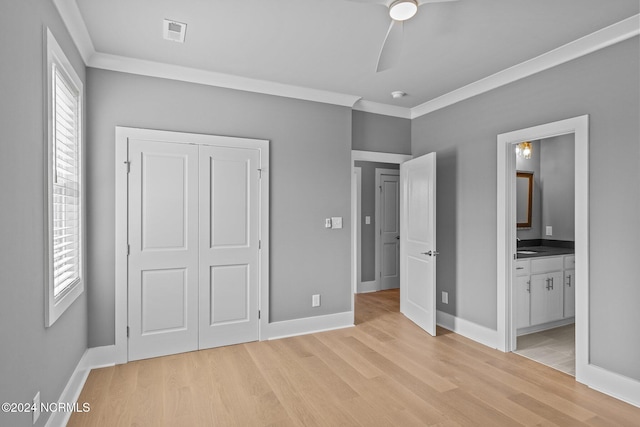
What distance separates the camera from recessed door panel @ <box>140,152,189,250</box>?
320 centimetres

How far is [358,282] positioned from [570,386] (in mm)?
3513

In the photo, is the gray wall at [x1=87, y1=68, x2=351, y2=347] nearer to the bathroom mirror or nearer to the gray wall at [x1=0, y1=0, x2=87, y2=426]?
the gray wall at [x1=0, y1=0, x2=87, y2=426]

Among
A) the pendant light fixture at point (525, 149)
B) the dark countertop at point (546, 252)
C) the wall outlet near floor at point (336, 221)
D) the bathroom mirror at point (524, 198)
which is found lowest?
the dark countertop at point (546, 252)

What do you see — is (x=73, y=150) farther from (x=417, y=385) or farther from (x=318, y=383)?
(x=417, y=385)

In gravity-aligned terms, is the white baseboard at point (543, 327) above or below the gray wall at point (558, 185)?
below

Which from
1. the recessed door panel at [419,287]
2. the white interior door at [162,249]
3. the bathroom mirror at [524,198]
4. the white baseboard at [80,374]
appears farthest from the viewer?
the bathroom mirror at [524,198]

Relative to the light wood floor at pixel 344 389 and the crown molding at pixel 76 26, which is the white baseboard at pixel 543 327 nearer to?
the light wood floor at pixel 344 389

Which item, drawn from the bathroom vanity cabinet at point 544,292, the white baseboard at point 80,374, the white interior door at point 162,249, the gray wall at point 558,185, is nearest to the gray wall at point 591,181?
the bathroom vanity cabinet at point 544,292

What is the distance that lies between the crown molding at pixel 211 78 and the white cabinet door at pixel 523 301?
8.76 ft

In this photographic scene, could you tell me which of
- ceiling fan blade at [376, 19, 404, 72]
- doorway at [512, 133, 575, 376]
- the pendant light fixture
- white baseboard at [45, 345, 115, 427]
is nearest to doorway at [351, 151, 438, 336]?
doorway at [512, 133, 575, 376]

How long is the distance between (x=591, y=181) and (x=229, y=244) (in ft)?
10.3

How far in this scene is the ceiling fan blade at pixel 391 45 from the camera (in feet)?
6.79

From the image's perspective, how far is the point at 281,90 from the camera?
12.2 ft

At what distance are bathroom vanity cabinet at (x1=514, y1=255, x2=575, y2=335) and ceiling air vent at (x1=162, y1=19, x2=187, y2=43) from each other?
3.68 m
